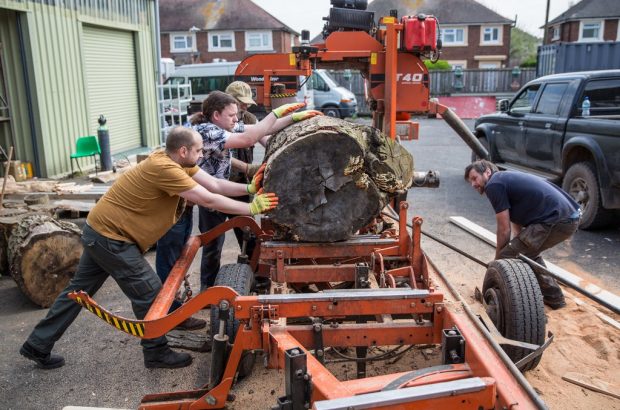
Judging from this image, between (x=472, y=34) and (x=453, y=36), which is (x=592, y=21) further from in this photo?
(x=453, y=36)

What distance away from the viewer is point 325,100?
2089cm

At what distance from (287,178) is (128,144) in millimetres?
10853

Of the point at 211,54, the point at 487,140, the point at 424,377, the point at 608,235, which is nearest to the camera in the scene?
the point at 424,377

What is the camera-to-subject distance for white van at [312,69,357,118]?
20812mm

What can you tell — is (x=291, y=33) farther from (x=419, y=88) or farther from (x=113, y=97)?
(x=419, y=88)

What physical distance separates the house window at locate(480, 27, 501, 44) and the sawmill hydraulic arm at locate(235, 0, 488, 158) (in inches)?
1393

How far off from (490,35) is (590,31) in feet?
20.5

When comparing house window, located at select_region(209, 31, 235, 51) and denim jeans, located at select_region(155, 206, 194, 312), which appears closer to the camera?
denim jeans, located at select_region(155, 206, 194, 312)

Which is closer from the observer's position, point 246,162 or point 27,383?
point 27,383

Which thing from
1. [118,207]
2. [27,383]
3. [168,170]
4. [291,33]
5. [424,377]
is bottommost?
[27,383]

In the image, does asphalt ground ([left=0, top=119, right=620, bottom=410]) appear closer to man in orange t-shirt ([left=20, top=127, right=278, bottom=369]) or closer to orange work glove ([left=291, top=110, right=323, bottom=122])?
man in orange t-shirt ([left=20, top=127, right=278, bottom=369])

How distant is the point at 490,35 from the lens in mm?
39344

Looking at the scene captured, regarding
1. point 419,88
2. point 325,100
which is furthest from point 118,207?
point 325,100

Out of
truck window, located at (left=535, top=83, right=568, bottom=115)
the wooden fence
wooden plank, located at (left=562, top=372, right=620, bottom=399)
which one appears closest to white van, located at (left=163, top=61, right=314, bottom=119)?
the wooden fence
